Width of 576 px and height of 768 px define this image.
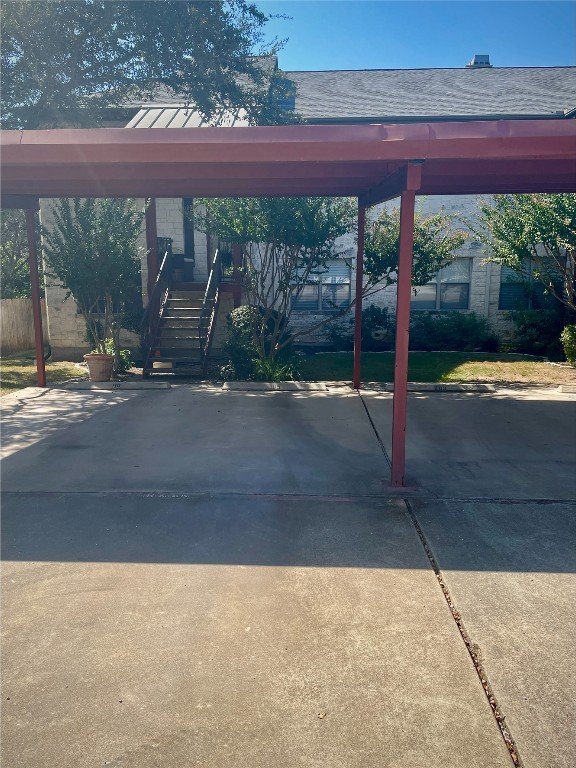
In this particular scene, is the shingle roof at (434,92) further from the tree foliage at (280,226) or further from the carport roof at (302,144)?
the carport roof at (302,144)

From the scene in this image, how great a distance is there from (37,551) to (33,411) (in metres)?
5.20

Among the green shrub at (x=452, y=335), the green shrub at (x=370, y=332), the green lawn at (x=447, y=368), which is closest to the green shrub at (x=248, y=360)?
the green lawn at (x=447, y=368)

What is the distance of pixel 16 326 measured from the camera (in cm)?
1698

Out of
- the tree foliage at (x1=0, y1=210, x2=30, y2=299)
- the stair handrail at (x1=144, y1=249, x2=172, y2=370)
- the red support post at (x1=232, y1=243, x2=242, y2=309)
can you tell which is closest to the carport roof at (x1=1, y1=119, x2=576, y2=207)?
the red support post at (x1=232, y1=243, x2=242, y2=309)

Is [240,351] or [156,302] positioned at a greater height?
[156,302]

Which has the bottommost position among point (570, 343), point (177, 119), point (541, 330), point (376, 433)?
point (376, 433)

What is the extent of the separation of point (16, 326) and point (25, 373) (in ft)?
14.1

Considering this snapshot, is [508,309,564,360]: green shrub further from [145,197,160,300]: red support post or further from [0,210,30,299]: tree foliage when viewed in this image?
[0,210,30,299]: tree foliage

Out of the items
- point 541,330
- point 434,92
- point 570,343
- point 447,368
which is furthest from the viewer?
point 434,92

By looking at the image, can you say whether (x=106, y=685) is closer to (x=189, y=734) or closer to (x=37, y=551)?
(x=189, y=734)

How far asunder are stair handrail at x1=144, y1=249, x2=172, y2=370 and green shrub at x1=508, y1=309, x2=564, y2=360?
8533mm

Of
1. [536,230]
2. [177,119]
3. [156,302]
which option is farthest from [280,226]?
[177,119]

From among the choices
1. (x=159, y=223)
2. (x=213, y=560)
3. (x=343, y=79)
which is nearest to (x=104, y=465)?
(x=213, y=560)

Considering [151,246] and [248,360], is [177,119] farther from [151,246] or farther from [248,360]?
[248,360]
